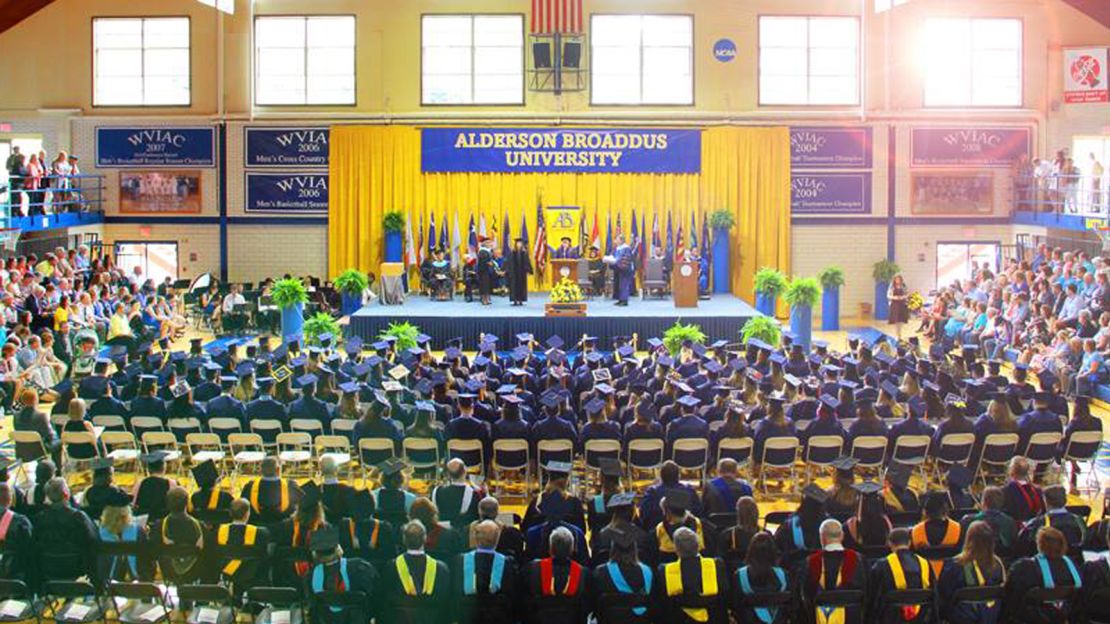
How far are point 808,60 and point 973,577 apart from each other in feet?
73.7

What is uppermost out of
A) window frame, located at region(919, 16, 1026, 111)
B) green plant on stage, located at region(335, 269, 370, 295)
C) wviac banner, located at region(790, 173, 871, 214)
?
window frame, located at region(919, 16, 1026, 111)

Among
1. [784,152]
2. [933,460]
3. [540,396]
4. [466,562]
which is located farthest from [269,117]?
[466,562]

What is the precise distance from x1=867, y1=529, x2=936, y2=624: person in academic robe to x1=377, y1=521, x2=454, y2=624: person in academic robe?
293 cm

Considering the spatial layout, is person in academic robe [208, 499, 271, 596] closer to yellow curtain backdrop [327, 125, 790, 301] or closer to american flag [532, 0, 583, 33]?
yellow curtain backdrop [327, 125, 790, 301]

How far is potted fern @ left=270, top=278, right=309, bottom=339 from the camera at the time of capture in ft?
81.9

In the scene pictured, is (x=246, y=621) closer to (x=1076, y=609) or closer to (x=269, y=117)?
(x=1076, y=609)

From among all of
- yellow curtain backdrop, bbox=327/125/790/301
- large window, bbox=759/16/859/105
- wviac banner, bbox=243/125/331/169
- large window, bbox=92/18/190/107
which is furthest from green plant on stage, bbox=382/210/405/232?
large window, bbox=759/16/859/105

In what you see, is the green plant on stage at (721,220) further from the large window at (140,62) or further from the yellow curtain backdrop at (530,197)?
the large window at (140,62)

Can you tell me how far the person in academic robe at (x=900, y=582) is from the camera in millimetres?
9383

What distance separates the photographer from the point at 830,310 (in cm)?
2864

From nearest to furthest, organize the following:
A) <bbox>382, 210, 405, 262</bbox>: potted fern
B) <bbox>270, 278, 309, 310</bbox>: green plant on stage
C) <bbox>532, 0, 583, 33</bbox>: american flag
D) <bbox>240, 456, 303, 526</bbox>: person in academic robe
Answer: <bbox>240, 456, 303, 526</bbox>: person in academic robe → <bbox>270, 278, 309, 310</bbox>: green plant on stage → <bbox>532, 0, 583, 33</bbox>: american flag → <bbox>382, 210, 405, 262</bbox>: potted fern

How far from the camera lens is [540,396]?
16500 millimetres

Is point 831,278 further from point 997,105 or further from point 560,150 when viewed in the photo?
point 560,150

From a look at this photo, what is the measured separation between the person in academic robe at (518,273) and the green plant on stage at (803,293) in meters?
5.31
